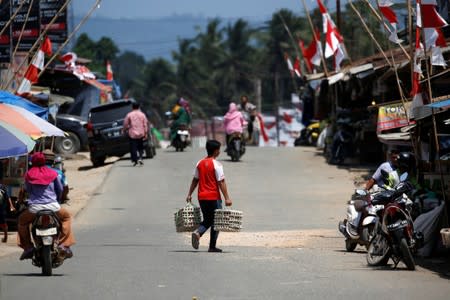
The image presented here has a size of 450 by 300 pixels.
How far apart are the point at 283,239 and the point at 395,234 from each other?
4681 mm

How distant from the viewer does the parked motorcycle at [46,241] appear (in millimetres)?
12023

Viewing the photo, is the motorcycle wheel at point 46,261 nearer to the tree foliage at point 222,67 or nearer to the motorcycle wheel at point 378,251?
the motorcycle wheel at point 378,251

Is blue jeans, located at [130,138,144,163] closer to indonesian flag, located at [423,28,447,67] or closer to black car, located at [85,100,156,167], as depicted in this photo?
black car, located at [85,100,156,167]

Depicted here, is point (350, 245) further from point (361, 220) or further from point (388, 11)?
point (388, 11)

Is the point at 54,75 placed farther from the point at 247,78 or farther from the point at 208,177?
the point at 247,78

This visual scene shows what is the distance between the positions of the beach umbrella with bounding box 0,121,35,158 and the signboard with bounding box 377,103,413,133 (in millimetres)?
7984

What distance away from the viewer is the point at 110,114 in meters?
32.5

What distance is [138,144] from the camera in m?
30.2

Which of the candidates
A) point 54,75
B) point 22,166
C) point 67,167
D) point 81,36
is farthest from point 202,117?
point 22,166

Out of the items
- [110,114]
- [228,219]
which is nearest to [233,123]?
[110,114]

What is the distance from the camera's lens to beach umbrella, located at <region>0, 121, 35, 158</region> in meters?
15.7

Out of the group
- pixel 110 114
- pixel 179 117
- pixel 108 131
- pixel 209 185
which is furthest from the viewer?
pixel 179 117

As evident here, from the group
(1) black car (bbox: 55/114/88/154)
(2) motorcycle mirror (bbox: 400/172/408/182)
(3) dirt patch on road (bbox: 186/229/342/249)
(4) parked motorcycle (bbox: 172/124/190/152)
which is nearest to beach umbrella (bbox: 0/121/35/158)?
(3) dirt patch on road (bbox: 186/229/342/249)

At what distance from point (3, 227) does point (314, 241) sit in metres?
5.17
